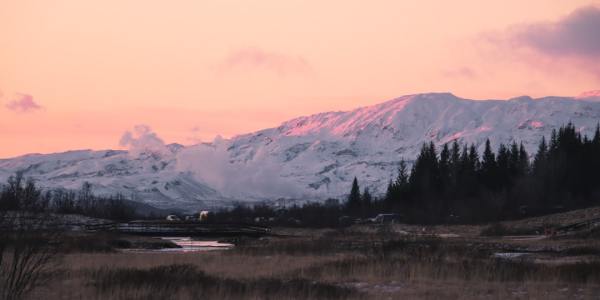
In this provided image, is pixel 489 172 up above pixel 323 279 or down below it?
above

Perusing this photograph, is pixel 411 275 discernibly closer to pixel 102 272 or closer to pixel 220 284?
pixel 220 284

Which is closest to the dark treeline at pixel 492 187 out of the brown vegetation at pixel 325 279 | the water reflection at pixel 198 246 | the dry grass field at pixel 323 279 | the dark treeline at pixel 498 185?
the dark treeline at pixel 498 185

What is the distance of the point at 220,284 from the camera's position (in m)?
24.9

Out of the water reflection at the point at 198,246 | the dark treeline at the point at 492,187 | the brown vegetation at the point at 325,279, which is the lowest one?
the brown vegetation at the point at 325,279

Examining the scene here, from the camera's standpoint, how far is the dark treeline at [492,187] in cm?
9169

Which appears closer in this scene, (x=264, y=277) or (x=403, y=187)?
(x=264, y=277)

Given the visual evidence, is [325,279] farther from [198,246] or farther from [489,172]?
[489,172]

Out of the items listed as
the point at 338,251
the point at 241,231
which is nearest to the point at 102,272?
the point at 338,251

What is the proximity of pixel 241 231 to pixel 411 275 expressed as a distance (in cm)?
5223

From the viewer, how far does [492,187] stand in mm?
110438

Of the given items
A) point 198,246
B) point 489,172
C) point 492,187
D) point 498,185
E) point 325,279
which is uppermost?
point 489,172

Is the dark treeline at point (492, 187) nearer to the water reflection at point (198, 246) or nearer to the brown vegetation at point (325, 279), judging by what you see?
the water reflection at point (198, 246)

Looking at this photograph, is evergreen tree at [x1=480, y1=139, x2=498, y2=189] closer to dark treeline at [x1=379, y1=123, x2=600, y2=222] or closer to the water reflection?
dark treeline at [x1=379, y1=123, x2=600, y2=222]

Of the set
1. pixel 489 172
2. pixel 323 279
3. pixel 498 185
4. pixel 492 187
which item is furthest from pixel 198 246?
pixel 489 172
